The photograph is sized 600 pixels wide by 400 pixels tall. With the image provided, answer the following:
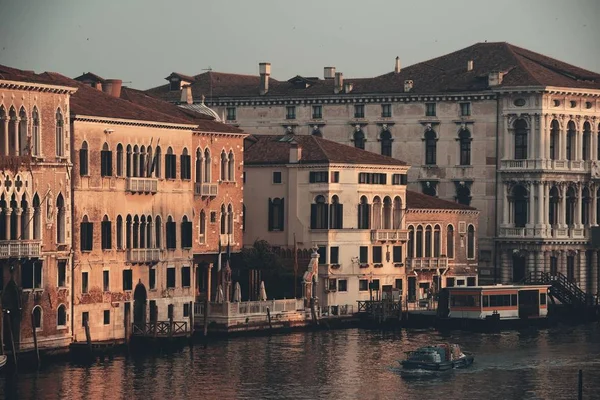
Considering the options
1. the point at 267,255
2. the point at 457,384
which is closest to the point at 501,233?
the point at 267,255

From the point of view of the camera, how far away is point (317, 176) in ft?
365

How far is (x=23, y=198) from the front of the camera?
88.0 metres

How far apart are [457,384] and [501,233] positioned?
123 ft

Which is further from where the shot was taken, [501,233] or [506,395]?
[501,233]

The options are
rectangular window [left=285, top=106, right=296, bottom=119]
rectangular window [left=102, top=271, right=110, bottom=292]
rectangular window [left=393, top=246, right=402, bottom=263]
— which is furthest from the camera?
rectangular window [left=285, top=106, right=296, bottom=119]

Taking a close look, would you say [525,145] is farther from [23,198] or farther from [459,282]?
[23,198]

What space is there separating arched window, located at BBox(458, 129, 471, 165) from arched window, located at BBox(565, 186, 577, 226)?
5421 millimetres

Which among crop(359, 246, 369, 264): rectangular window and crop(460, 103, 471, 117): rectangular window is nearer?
crop(359, 246, 369, 264): rectangular window

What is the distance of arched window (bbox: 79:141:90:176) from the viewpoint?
93188 millimetres

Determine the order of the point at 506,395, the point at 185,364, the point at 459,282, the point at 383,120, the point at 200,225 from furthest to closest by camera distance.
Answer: the point at 383,120 < the point at 459,282 < the point at 200,225 < the point at 185,364 < the point at 506,395

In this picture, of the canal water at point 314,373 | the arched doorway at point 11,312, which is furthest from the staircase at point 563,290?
the arched doorway at point 11,312

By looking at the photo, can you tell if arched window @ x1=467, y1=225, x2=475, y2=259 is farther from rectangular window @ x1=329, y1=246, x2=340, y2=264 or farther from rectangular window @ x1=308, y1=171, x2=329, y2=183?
rectangular window @ x1=308, y1=171, x2=329, y2=183

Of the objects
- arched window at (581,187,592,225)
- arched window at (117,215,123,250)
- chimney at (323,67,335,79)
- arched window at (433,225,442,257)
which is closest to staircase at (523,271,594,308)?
arched window at (433,225,442,257)

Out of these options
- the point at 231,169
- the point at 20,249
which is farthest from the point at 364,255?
the point at 20,249
